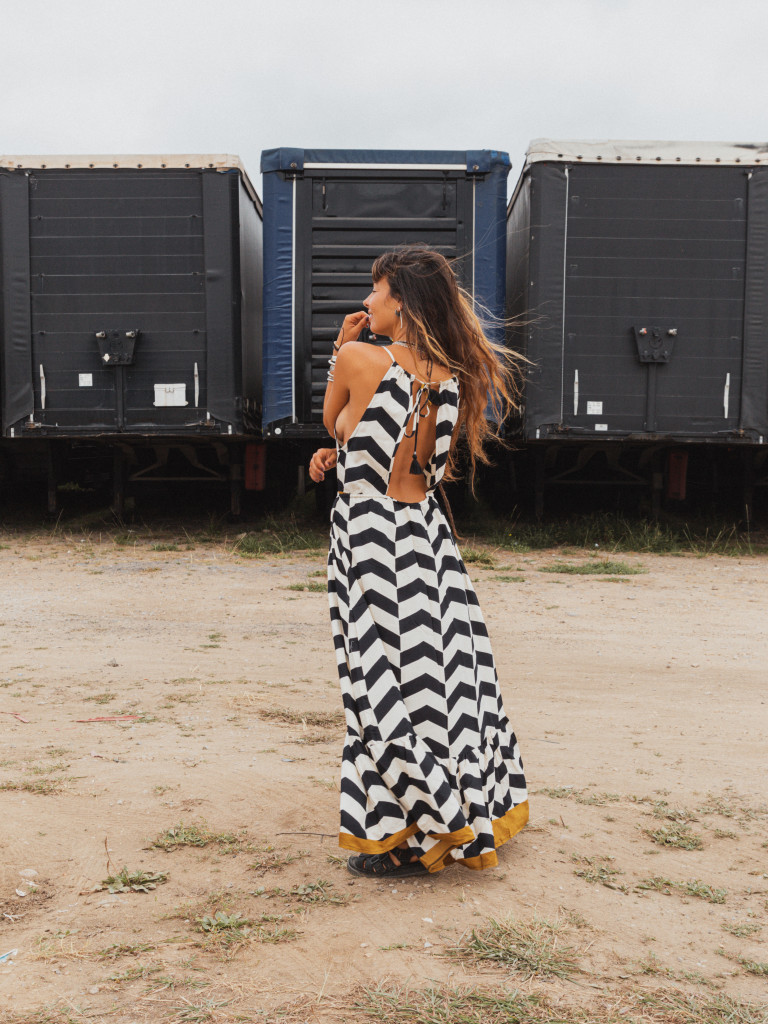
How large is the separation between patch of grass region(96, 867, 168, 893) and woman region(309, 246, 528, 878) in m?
0.53

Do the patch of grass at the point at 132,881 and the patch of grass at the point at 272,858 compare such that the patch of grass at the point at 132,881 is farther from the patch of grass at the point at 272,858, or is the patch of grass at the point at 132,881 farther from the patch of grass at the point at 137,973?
the patch of grass at the point at 137,973

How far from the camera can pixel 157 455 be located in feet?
34.9

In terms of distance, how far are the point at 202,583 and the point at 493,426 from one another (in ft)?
11.2

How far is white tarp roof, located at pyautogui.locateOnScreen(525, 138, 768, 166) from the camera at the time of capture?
878cm

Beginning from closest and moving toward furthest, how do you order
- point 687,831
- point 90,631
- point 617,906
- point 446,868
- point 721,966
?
point 721,966 < point 617,906 < point 446,868 < point 687,831 < point 90,631

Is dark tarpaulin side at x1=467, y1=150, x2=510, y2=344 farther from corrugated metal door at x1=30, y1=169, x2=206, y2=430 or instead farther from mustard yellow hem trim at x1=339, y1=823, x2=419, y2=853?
mustard yellow hem trim at x1=339, y1=823, x2=419, y2=853

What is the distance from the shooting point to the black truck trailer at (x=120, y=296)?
29.8 ft

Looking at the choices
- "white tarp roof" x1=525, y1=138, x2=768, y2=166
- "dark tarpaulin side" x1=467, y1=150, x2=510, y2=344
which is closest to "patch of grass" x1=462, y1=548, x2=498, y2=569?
"dark tarpaulin side" x1=467, y1=150, x2=510, y2=344

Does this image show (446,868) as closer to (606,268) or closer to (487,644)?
(487,644)

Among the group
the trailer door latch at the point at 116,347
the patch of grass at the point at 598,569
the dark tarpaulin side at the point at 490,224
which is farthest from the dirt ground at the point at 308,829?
the dark tarpaulin side at the point at 490,224

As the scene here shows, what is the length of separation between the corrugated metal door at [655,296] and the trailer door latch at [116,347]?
4171 mm

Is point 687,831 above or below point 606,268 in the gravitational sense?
below

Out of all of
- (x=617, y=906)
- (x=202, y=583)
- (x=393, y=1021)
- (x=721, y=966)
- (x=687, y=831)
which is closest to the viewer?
(x=393, y=1021)

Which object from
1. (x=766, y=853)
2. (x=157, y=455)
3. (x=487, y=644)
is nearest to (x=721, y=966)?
(x=766, y=853)
